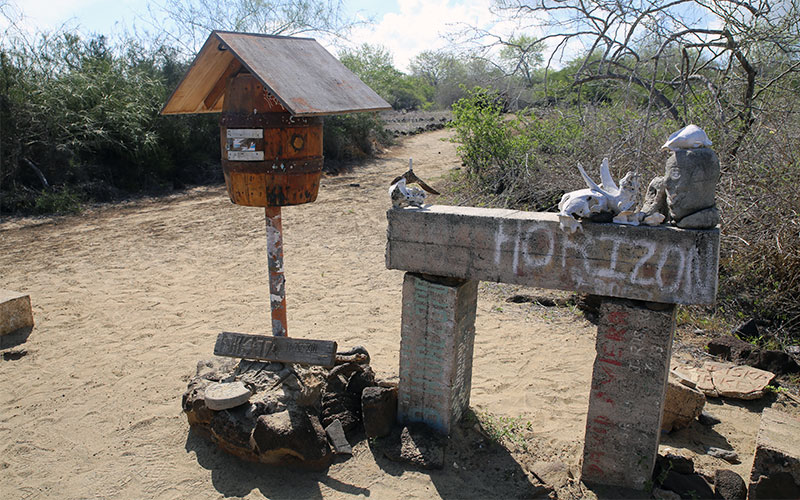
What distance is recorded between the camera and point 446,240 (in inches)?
141

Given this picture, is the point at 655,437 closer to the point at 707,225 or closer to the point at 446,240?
the point at 707,225

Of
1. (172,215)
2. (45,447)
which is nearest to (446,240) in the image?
(45,447)

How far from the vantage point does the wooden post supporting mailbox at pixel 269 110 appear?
343 centimetres

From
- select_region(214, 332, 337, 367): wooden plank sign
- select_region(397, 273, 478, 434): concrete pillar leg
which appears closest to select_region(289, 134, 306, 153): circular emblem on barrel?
select_region(397, 273, 478, 434): concrete pillar leg

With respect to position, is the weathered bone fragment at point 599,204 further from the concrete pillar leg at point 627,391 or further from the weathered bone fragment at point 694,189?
the concrete pillar leg at point 627,391

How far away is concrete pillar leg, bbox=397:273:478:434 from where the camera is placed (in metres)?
3.73

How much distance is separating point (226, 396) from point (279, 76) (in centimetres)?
210

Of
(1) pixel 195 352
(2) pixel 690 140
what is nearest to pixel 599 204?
(2) pixel 690 140

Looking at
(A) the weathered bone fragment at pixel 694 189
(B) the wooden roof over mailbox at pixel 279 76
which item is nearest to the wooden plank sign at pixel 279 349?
(B) the wooden roof over mailbox at pixel 279 76

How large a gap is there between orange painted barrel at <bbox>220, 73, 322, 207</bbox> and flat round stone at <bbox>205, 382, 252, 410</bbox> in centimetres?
126

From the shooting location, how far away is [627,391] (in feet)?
11.1

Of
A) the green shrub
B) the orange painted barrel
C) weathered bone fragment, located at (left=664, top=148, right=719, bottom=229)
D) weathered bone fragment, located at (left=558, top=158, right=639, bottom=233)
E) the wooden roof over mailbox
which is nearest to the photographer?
weathered bone fragment, located at (left=664, top=148, right=719, bottom=229)

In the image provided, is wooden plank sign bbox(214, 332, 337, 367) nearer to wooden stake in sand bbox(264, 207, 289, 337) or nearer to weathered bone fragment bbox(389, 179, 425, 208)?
wooden stake in sand bbox(264, 207, 289, 337)

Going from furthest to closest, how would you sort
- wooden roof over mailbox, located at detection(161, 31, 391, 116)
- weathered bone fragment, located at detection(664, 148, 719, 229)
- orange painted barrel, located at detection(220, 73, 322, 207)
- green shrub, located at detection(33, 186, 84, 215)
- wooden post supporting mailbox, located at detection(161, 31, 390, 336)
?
green shrub, located at detection(33, 186, 84, 215)
orange painted barrel, located at detection(220, 73, 322, 207)
wooden post supporting mailbox, located at detection(161, 31, 390, 336)
wooden roof over mailbox, located at detection(161, 31, 391, 116)
weathered bone fragment, located at detection(664, 148, 719, 229)
